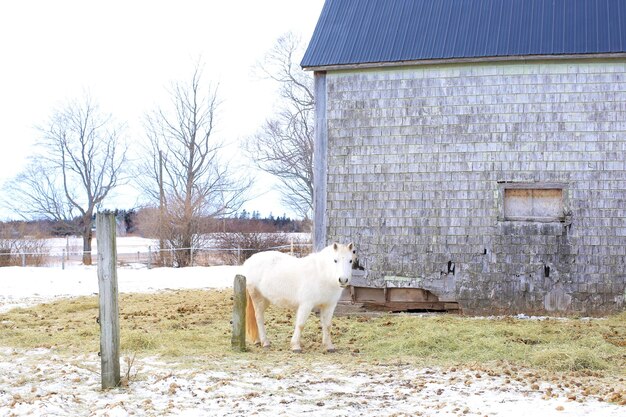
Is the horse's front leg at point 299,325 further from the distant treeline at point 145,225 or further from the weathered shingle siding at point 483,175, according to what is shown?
the distant treeline at point 145,225

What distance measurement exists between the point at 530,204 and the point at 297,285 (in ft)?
16.9

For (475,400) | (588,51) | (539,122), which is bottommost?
(475,400)

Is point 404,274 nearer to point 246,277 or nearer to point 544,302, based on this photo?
point 544,302

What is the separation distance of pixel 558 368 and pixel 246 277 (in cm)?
417

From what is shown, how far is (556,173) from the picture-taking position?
12.4 meters

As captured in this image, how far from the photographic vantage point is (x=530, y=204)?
12633mm

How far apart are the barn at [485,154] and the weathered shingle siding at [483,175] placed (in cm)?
2

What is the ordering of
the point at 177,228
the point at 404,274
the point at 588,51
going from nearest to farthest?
the point at 588,51
the point at 404,274
the point at 177,228

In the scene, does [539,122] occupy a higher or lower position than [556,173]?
higher

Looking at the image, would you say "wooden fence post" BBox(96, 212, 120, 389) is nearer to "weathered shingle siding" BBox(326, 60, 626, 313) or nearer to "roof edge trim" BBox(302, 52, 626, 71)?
"weathered shingle siding" BBox(326, 60, 626, 313)

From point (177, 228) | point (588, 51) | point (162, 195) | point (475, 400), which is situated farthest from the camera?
point (162, 195)

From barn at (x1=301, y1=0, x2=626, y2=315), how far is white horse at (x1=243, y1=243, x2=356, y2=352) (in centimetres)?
358

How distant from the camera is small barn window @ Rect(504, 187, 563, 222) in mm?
12523

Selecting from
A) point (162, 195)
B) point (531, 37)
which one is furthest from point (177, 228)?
point (531, 37)
